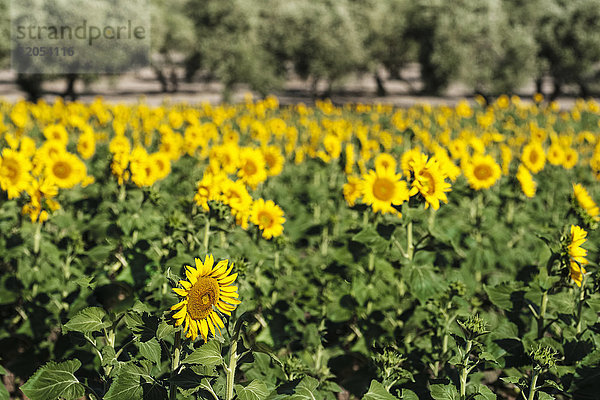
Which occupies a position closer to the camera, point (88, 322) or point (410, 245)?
point (88, 322)

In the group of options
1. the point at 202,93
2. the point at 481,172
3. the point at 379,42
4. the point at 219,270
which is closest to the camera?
the point at 219,270

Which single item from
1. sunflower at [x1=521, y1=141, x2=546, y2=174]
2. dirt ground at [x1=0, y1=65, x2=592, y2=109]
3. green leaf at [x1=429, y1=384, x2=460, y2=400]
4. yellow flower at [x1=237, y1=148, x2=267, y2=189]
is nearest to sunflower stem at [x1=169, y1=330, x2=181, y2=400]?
green leaf at [x1=429, y1=384, x2=460, y2=400]

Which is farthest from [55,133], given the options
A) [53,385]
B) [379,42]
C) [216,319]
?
[379,42]

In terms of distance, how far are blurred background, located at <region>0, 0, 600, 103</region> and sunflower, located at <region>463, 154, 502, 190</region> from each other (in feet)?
77.6

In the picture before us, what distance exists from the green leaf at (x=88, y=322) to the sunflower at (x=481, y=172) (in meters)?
3.57

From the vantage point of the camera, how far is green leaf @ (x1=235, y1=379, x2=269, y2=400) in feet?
7.47

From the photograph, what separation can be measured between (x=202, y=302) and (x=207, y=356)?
0.27m

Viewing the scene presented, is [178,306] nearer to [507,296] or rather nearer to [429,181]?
[429,181]

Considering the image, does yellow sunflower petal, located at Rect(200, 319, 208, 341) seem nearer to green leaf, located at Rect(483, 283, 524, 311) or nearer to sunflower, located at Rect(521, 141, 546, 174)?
green leaf, located at Rect(483, 283, 524, 311)

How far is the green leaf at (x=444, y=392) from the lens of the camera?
2408 millimetres

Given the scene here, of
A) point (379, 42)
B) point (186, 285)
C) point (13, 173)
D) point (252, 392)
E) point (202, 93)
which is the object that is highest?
point (379, 42)

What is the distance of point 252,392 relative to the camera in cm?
231

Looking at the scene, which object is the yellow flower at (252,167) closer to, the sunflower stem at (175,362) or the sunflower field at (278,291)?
the sunflower field at (278,291)

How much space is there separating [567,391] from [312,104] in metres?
32.9
